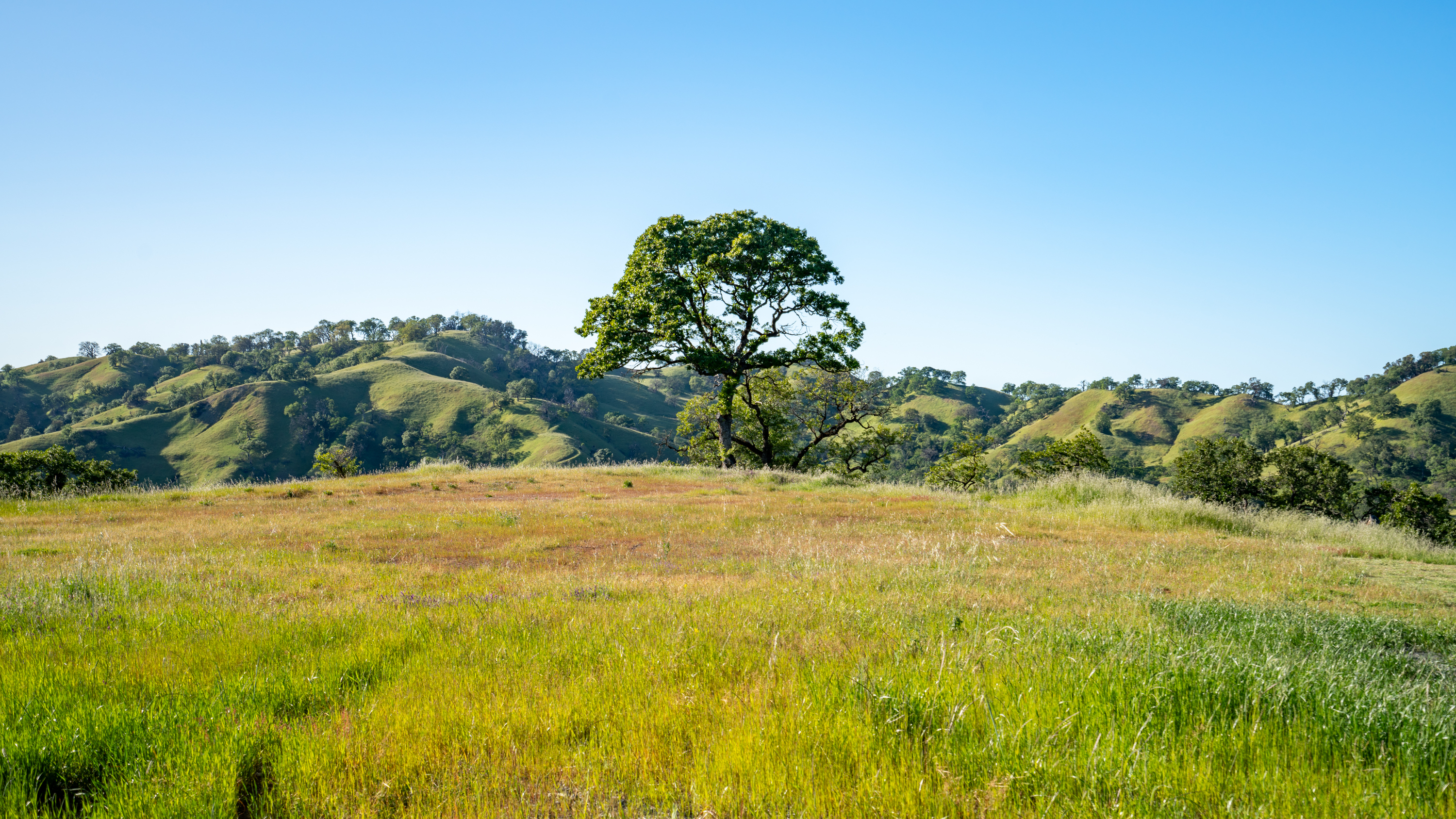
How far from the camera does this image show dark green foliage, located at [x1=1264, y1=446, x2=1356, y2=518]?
5753cm

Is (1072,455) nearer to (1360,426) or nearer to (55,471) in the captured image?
(55,471)

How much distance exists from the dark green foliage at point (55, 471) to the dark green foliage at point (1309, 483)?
283ft

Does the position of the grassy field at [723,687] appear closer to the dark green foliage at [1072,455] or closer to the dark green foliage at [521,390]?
the dark green foliage at [1072,455]

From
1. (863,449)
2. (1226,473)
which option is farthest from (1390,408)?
(863,449)

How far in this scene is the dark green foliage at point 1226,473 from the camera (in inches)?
2311

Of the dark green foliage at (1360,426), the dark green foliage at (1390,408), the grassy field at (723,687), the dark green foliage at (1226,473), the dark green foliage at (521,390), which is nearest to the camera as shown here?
the grassy field at (723,687)

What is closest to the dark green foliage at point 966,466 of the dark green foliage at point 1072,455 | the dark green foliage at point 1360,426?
the dark green foliage at point 1072,455

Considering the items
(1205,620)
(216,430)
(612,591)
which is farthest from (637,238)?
(216,430)

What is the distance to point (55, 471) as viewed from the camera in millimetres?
38531

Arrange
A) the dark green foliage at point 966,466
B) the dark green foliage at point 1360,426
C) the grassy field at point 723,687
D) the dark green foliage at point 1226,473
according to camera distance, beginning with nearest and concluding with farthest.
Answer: the grassy field at point 723,687
the dark green foliage at point 966,466
the dark green foliage at point 1226,473
the dark green foliage at point 1360,426

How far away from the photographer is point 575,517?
15.2 metres

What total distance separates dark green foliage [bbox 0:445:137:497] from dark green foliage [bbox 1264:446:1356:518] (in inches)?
3396

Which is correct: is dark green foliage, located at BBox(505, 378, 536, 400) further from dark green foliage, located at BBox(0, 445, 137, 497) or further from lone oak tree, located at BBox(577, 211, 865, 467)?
lone oak tree, located at BBox(577, 211, 865, 467)

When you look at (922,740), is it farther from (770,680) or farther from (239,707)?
(239,707)
